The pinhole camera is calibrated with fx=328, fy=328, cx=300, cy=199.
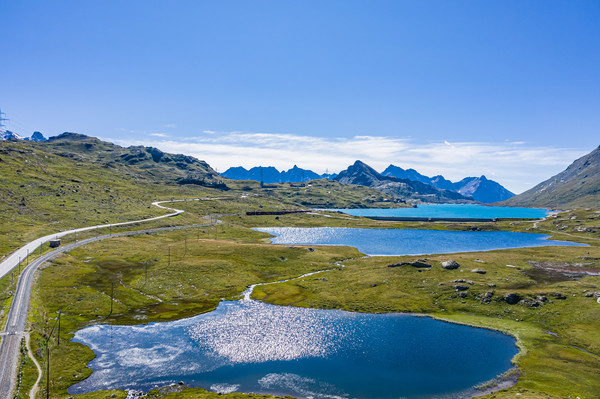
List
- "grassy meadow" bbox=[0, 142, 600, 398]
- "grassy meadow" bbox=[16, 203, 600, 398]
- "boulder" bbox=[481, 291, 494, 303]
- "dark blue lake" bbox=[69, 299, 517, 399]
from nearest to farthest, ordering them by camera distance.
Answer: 1. "dark blue lake" bbox=[69, 299, 517, 399]
2. "grassy meadow" bbox=[0, 142, 600, 398]
3. "grassy meadow" bbox=[16, 203, 600, 398]
4. "boulder" bbox=[481, 291, 494, 303]

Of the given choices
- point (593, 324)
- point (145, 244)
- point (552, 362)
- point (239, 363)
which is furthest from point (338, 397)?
point (145, 244)

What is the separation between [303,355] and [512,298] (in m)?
71.1

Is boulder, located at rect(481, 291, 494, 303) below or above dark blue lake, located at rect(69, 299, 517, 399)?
above

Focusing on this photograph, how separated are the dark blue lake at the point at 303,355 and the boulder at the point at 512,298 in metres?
21.5

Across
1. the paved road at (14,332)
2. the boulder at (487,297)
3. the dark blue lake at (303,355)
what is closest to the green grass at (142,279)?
the paved road at (14,332)

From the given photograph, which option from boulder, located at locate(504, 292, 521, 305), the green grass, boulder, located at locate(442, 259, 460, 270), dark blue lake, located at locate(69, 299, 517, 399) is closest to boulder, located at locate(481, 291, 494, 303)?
boulder, located at locate(504, 292, 521, 305)

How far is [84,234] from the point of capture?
611ft

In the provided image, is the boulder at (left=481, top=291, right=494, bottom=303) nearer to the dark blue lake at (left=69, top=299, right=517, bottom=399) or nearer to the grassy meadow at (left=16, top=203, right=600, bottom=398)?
the grassy meadow at (left=16, top=203, right=600, bottom=398)

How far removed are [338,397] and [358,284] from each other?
6830 centimetres

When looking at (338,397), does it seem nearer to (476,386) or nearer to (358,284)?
(476,386)

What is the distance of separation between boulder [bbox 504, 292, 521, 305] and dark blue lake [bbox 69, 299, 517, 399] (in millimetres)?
21452

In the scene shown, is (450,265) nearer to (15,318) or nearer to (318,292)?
(318,292)

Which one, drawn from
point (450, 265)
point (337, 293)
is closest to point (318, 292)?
point (337, 293)

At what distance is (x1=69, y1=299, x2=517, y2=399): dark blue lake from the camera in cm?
6356
